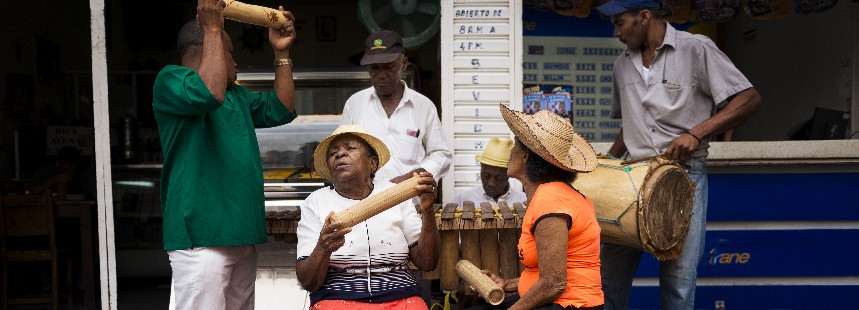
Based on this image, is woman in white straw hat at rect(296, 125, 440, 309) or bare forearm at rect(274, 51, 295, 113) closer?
woman in white straw hat at rect(296, 125, 440, 309)

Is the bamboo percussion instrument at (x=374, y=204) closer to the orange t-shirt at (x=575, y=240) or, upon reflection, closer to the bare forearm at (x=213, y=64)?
the orange t-shirt at (x=575, y=240)

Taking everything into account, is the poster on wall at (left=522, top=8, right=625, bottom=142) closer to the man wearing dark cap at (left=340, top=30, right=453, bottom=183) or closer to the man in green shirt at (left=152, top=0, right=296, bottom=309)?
the man wearing dark cap at (left=340, top=30, right=453, bottom=183)

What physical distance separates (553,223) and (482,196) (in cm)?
233

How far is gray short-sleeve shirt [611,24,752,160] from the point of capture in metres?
3.65

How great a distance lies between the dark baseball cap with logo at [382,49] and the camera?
14.1 ft

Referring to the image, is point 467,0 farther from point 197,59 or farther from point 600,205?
point 197,59

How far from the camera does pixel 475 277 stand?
10.3ft

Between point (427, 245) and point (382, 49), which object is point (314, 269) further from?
point (382, 49)

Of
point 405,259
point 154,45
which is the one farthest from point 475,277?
point 154,45

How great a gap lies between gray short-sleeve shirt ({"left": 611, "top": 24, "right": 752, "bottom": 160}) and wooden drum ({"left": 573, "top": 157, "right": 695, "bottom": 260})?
1.35 feet

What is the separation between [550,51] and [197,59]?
3633 millimetres

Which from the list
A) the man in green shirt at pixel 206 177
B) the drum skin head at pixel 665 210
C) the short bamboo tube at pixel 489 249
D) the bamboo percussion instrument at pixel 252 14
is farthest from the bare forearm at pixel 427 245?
the bamboo percussion instrument at pixel 252 14

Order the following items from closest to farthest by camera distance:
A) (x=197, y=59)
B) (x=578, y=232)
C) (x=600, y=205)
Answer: (x=578, y=232), (x=197, y=59), (x=600, y=205)

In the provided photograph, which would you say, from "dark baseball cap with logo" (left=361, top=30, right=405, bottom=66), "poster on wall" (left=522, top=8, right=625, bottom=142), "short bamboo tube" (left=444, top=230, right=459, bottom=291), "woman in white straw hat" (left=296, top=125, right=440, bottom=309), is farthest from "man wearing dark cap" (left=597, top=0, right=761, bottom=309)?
"poster on wall" (left=522, top=8, right=625, bottom=142)
